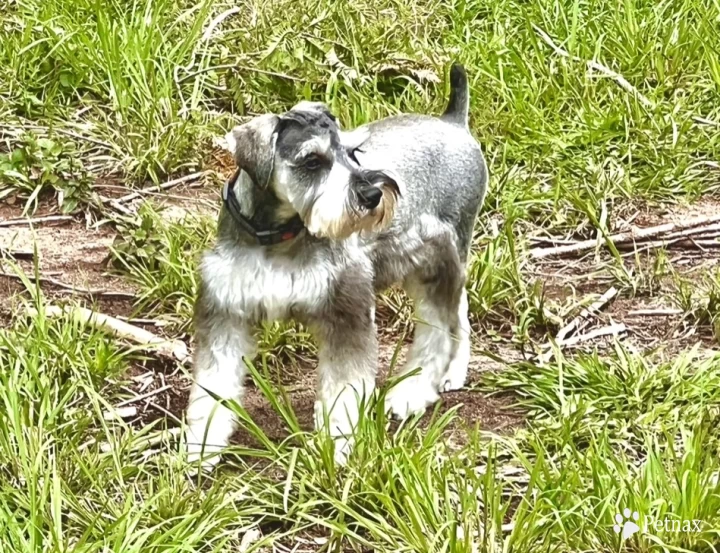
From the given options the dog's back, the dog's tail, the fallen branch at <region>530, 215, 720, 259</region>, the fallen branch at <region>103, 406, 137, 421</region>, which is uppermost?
the dog's tail

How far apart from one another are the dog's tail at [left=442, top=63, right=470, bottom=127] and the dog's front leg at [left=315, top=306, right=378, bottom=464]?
130 cm

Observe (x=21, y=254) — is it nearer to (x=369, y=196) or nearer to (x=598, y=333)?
(x=369, y=196)

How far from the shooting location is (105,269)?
5.45m

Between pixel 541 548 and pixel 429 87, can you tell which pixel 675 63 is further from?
pixel 541 548

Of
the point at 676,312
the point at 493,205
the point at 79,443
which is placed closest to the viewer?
the point at 79,443

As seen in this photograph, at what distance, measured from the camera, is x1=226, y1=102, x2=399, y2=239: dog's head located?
369 cm

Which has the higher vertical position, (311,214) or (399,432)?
(311,214)

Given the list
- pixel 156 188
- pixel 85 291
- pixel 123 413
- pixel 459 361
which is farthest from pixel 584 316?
pixel 156 188

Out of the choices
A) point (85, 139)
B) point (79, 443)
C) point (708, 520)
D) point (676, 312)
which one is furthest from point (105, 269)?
point (708, 520)

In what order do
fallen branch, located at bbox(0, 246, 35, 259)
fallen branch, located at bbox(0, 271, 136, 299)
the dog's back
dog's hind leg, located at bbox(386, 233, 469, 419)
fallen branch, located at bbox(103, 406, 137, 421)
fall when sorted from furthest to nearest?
fallen branch, located at bbox(0, 246, 35, 259) → fallen branch, located at bbox(0, 271, 136, 299) → dog's hind leg, located at bbox(386, 233, 469, 419) → the dog's back → fallen branch, located at bbox(103, 406, 137, 421)

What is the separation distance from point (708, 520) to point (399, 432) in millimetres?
1091

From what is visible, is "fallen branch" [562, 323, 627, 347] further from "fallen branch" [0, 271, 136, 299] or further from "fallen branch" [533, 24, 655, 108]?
"fallen branch" [533, 24, 655, 108]

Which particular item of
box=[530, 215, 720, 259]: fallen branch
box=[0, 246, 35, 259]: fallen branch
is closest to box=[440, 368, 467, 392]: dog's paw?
box=[530, 215, 720, 259]: fallen branch

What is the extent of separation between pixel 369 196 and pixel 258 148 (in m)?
0.42
